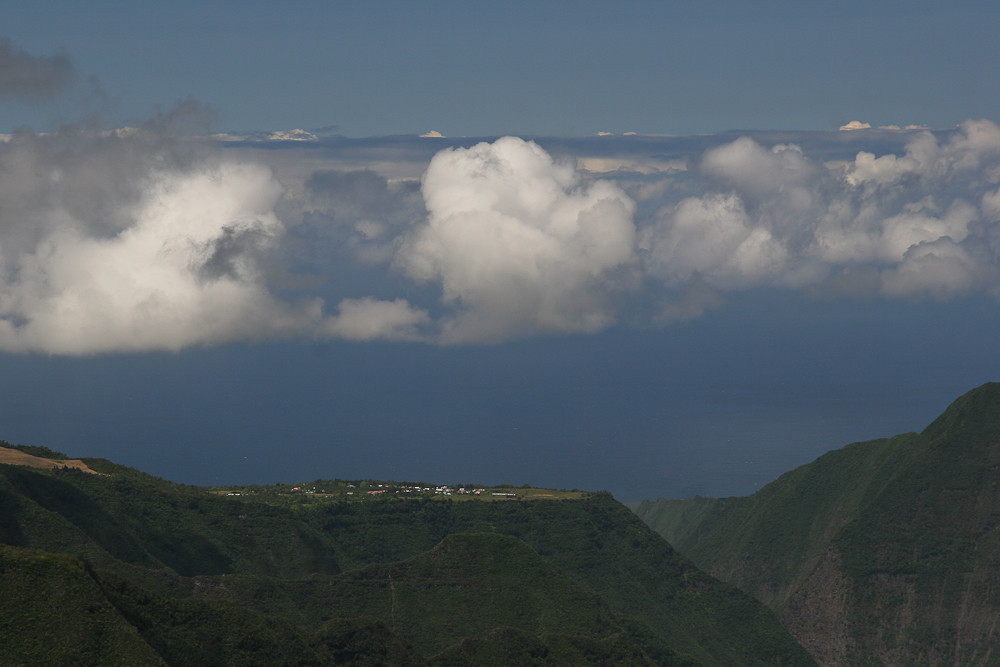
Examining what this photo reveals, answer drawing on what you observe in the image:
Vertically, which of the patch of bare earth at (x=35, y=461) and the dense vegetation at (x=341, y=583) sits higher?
the patch of bare earth at (x=35, y=461)

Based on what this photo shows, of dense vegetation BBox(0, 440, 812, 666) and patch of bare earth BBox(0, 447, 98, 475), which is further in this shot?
patch of bare earth BBox(0, 447, 98, 475)

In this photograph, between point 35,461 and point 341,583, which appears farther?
point 35,461

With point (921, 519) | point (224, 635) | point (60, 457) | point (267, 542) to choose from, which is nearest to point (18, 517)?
point (224, 635)

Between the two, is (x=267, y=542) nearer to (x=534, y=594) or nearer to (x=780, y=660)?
(x=534, y=594)

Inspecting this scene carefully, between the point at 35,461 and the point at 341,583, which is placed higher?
the point at 35,461

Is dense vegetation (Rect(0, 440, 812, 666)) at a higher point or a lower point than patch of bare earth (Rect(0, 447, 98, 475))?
lower
